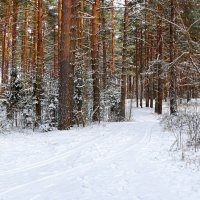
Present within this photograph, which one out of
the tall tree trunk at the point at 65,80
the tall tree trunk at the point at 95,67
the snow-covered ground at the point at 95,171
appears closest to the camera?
the snow-covered ground at the point at 95,171

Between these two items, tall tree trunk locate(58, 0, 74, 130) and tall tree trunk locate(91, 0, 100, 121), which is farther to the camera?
tall tree trunk locate(91, 0, 100, 121)

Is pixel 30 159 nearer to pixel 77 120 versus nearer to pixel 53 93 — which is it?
pixel 77 120

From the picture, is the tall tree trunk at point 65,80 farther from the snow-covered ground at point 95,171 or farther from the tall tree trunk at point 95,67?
the snow-covered ground at point 95,171

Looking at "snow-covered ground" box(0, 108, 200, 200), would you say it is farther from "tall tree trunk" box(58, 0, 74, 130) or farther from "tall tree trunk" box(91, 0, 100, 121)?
"tall tree trunk" box(91, 0, 100, 121)

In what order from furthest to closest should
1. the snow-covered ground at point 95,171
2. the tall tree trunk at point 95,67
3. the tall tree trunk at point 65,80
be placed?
the tall tree trunk at point 95,67, the tall tree trunk at point 65,80, the snow-covered ground at point 95,171

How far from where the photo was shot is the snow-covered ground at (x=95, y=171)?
18.8ft

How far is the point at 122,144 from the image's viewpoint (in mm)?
10664

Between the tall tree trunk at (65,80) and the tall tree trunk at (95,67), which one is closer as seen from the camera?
the tall tree trunk at (65,80)

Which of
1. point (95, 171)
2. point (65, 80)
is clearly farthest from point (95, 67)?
point (95, 171)

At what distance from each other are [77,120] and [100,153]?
7.99 meters

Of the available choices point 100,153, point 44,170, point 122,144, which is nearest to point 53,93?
point 122,144

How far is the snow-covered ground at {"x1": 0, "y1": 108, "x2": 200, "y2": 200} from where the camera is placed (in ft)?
18.8

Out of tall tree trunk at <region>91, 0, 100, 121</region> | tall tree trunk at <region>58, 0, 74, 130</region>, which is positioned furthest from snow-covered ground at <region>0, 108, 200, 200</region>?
tall tree trunk at <region>91, 0, 100, 121</region>

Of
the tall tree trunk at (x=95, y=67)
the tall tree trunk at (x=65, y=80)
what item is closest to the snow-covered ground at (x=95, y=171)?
the tall tree trunk at (x=65, y=80)
